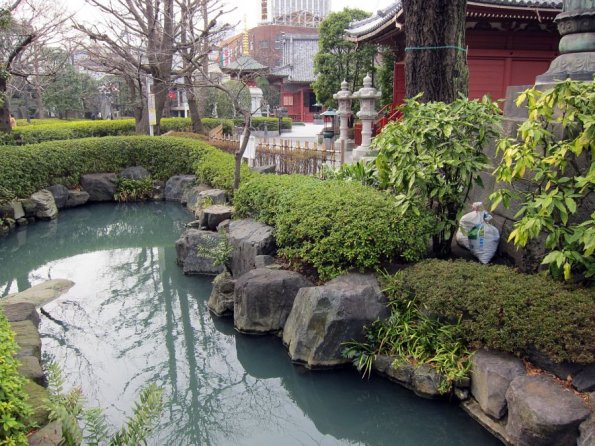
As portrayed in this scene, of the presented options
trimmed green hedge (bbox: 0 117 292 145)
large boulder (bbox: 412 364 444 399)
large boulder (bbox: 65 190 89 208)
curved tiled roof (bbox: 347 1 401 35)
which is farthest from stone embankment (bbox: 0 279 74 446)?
curved tiled roof (bbox: 347 1 401 35)

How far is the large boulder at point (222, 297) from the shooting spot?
254 inches

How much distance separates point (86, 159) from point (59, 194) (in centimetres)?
124

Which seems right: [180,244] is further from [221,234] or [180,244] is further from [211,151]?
[211,151]

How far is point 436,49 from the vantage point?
6.18 m

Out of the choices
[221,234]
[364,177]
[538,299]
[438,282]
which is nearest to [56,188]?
[221,234]

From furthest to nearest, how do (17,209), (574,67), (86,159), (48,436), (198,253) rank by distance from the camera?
(86,159) < (17,209) < (198,253) < (574,67) < (48,436)

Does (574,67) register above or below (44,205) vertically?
above

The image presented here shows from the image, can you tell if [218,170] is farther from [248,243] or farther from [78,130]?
[78,130]

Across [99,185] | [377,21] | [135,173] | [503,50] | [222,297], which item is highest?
[377,21]

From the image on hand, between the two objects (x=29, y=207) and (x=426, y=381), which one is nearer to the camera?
(x=426, y=381)

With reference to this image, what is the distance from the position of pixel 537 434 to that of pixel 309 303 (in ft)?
7.28

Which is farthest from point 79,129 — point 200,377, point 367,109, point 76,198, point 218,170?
point 200,377

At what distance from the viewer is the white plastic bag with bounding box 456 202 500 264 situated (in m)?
5.12

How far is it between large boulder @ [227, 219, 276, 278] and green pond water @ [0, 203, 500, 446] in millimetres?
719
